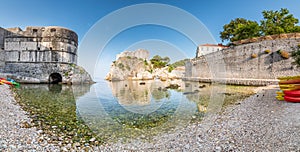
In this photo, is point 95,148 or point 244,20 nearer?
point 95,148

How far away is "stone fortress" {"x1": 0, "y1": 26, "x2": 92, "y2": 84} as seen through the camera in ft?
57.0

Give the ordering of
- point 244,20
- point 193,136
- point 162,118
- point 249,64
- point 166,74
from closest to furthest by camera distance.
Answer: point 193,136, point 162,118, point 249,64, point 244,20, point 166,74

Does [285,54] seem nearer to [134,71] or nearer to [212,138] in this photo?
[212,138]

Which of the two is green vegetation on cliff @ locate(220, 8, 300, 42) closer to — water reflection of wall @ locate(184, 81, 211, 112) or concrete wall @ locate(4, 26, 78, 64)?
water reflection of wall @ locate(184, 81, 211, 112)

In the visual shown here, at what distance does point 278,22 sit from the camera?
2266cm

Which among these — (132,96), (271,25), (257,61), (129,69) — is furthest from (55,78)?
(271,25)

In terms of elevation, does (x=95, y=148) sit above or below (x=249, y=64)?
below

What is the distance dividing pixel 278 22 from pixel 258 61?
1376 centimetres

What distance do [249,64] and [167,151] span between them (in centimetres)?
1787

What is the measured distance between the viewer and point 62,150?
8.57ft

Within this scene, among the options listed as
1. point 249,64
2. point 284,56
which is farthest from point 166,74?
point 284,56

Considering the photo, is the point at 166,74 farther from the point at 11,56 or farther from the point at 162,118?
the point at 162,118

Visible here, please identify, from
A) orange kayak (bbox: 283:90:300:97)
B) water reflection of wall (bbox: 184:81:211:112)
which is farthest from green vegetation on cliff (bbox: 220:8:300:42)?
orange kayak (bbox: 283:90:300:97)

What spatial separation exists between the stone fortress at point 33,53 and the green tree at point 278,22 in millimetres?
→ 30912
